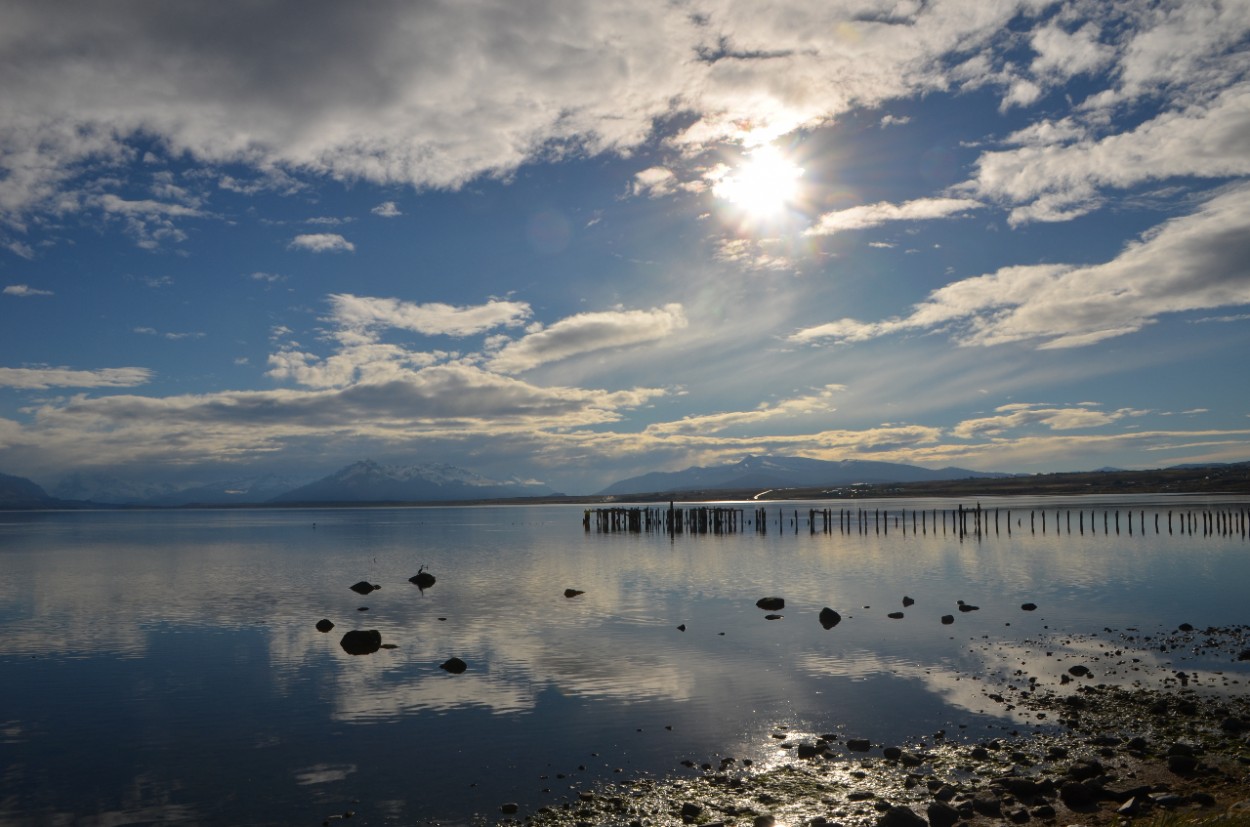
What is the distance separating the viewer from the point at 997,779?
56.9 feet

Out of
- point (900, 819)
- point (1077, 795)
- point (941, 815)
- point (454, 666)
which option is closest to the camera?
point (900, 819)

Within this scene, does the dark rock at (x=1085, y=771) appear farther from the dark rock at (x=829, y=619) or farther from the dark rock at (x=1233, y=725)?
the dark rock at (x=829, y=619)

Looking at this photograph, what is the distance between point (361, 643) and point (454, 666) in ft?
20.0

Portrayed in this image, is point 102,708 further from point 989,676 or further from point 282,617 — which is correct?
point 989,676

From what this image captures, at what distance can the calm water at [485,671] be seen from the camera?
18.7 meters

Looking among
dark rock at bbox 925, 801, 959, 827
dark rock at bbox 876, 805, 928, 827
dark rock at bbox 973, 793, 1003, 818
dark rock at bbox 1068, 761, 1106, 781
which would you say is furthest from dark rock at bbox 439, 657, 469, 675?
dark rock at bbox 1068, 761, 1106, 781

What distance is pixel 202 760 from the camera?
66.4ft

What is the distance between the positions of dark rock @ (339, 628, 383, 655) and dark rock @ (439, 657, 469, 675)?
4.70m

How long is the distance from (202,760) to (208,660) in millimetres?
13783

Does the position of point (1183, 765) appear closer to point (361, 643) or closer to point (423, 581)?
point (361, 643)

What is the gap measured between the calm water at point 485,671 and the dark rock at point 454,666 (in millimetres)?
327

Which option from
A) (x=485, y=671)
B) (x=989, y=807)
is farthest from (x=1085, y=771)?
(x=485, y=671)

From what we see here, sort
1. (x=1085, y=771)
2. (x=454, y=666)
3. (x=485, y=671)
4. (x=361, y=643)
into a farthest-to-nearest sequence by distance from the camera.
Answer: (x=361, y=643) → (x=454, y=666) → (x=485, y=671) → (x=1085, y=771)

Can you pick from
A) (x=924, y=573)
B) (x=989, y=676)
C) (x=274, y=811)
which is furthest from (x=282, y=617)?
(x=924, y=573)
